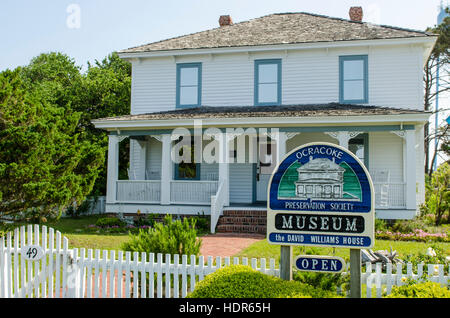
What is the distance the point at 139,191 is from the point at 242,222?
4255 millimetres

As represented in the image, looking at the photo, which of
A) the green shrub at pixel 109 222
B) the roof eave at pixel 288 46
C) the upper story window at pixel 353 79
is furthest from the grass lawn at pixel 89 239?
the upper story window at pixel 353 79

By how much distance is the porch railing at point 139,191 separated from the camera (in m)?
16.4

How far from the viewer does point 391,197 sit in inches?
584

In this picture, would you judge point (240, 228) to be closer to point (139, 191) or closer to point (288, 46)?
point (139, 191)

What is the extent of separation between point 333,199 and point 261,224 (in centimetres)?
957

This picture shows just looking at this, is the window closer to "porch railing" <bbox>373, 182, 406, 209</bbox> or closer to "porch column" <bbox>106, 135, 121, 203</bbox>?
"porch railing" <bbox>373, 182, 406, 209</bbox>

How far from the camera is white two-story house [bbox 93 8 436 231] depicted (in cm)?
1528

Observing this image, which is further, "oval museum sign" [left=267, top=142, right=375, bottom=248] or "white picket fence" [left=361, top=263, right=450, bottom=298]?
"white picket fence" [left=361, top=263, right=450, bottom=298]

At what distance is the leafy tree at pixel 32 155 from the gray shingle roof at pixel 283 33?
34.2ft

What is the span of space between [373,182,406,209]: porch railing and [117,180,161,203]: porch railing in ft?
26.0

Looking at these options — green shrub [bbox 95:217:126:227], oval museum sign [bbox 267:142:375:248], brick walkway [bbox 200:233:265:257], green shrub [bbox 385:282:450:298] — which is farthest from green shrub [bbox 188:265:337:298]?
green shrub [bbox 95:217:126:227]

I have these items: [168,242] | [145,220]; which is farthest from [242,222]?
[168,242]

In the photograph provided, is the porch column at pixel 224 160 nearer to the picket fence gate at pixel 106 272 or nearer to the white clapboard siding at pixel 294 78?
the white clapboard siding at pixel 294 78
